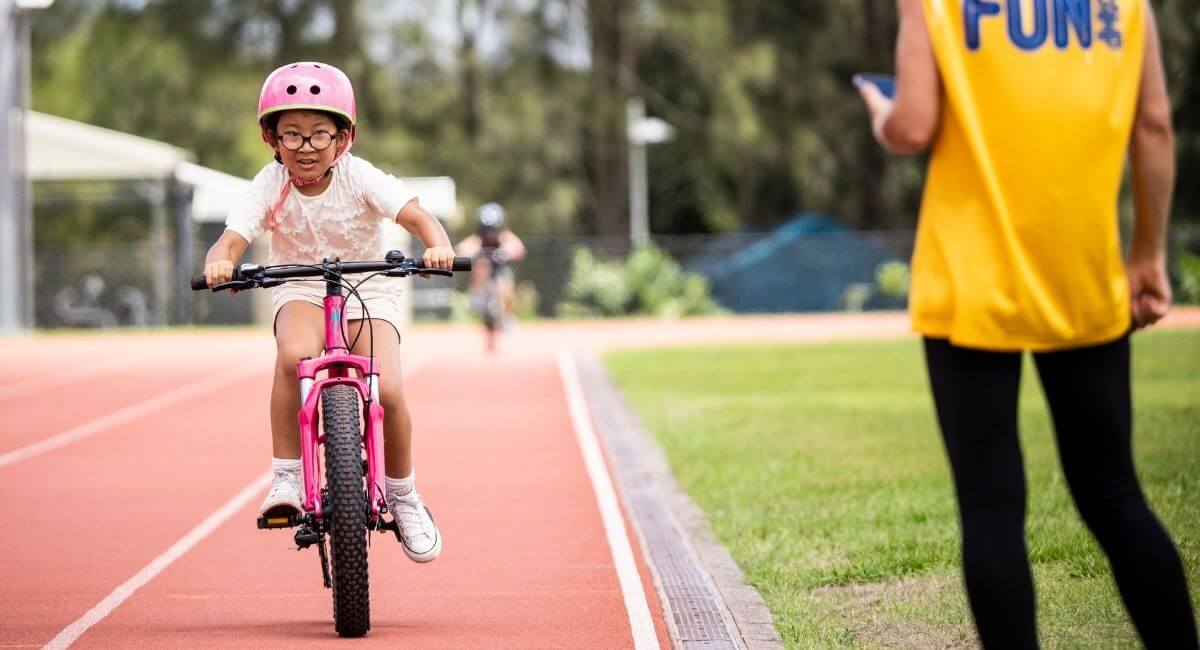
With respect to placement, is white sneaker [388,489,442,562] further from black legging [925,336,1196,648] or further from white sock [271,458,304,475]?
black legging [925,336,1196,648]

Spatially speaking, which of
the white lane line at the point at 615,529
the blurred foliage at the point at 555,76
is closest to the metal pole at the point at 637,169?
the blurred foliage at the point at 555,76

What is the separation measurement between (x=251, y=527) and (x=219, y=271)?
3606 mm

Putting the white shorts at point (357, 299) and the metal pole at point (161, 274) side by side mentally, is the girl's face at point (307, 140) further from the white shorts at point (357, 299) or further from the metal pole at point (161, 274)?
the metal pole at point (161, 274)

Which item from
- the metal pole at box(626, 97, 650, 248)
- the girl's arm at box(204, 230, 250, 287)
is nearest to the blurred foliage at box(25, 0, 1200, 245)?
the metal pole at box(626, 97, 650, 248)

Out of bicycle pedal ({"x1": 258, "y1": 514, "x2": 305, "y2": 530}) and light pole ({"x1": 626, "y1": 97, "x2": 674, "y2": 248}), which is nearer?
bicycle pedal ({"x1": 258, "y1": 514, "x2": 305, "y2": 530})

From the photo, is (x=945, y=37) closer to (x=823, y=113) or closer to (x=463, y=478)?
(x=463, y=478)

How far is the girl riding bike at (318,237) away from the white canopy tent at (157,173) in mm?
26622

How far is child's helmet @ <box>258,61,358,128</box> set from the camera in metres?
5.90

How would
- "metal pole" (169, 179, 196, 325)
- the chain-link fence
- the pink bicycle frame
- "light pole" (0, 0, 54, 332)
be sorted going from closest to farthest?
the pink bicycle frame → "light pole" (0, 0, 54, 332) → "metal pole" (169, 179, 196, 325) → the chain-link fence

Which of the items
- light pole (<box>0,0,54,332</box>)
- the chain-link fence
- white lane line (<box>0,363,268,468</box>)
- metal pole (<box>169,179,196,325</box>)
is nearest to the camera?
white lane line (<box>0,363,268,468</box>)

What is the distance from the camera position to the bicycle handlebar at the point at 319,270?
19.0 ft

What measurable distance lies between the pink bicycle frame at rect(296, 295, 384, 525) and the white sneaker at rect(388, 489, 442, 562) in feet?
0.97

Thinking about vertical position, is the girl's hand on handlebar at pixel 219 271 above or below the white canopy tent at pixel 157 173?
below

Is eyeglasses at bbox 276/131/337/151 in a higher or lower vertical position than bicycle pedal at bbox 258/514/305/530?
higher
